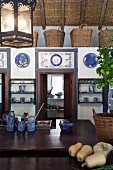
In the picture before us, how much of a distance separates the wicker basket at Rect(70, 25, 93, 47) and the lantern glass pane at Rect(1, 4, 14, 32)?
10.3 ft

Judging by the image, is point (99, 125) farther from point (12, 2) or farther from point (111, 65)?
point (12, 2)

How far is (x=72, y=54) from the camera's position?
646 cm

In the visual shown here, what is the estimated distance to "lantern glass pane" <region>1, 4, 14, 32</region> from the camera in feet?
9.95

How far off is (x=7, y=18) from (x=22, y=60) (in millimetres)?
3438

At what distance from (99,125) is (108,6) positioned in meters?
4.93

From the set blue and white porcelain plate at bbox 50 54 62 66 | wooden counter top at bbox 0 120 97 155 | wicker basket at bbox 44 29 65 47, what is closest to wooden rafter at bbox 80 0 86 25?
wicker basket at bbox 44 29 65 47

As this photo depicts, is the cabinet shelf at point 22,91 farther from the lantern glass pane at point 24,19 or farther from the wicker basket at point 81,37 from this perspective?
the lantern glass pane at point 24,19

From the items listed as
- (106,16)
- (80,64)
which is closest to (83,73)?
(80,64)

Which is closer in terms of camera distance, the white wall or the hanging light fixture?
the hanging light fixture

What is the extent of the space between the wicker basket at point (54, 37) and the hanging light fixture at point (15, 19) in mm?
2971

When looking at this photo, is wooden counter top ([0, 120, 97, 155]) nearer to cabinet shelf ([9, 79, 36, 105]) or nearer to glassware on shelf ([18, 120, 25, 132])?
glassware on shelf ([18, 120, 25, 132])

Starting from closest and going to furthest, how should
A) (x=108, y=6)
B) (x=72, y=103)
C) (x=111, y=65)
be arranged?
(x=111, y=65) < (x=108, y=6) < (x=72, y=103)

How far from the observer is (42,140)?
2.68 m

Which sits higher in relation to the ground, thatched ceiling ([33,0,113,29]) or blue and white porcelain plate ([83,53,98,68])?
thatched ceiling ([33,0,113,29])
